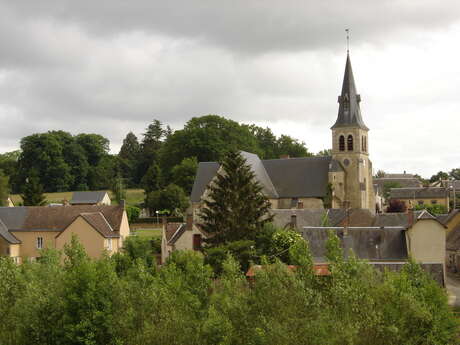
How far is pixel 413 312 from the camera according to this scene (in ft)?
73.7

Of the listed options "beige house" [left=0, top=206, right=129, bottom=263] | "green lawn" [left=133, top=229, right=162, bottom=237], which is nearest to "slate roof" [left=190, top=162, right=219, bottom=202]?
"green lawn" [left=133, top=229, right=162, bottom=237]

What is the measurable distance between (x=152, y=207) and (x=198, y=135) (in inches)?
A: 555

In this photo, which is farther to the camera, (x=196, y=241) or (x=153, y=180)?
(x=153, y=180)

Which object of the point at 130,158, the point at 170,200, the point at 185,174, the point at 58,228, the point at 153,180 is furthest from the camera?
the point at 130,158

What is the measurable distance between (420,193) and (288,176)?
3586 cm

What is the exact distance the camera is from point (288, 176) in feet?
236

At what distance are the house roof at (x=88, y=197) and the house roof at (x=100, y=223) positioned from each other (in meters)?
36.5

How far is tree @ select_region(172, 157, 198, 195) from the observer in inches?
3135

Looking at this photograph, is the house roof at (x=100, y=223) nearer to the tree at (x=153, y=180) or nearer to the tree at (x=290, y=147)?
the tree at (x=153, y=180)

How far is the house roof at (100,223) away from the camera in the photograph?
49469 mm

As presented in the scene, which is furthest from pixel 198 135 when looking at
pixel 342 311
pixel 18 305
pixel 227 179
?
pixel 342 311

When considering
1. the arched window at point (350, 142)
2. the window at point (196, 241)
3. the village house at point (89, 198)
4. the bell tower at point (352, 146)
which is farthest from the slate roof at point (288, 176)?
the village house at point (89, 198)

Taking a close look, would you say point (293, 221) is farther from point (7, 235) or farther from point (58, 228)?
point (7, 235)

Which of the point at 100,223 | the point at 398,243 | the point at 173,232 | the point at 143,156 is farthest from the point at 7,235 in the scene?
the point at 143,156
